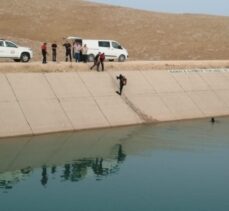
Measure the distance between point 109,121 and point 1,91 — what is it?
23.1 feet

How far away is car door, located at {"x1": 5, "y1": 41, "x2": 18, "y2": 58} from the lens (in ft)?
141

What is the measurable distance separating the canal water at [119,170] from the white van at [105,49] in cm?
1327

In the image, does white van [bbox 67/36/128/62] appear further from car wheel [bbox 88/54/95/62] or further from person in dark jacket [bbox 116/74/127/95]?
person in dark jacket [bbox 116/74/127/95]

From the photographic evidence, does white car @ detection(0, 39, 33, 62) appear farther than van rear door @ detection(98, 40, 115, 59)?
No

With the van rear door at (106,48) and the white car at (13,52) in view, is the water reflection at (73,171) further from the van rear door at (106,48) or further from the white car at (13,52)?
the van rear door at (106,48)

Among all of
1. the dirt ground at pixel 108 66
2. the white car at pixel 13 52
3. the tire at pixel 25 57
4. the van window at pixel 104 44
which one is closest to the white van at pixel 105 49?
the van window at pixel 104 44

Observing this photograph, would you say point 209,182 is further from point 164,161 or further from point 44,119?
point 44,119

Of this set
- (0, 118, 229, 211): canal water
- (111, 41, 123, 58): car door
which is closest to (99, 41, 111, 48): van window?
(111, 41, 123, 58): car door

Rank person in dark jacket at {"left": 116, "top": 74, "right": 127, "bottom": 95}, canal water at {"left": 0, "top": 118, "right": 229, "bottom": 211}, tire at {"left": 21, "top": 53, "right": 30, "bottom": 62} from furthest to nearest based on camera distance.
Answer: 1. tire at {"left": 21, "top": 53, "right": 30, "bottom": 62}
2. person in dark jacket at {"left": 116, "top": 74, "right": 127, "bottom": 95}
3. canal water at {"left": 0, "top": 118, "right": 229, "bottom": 211}

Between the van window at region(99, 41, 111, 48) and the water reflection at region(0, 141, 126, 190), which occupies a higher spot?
the van window at region(99, 41, 111, 48)

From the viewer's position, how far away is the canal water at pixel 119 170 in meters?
20.8

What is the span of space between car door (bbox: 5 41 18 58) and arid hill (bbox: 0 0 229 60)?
734 inches

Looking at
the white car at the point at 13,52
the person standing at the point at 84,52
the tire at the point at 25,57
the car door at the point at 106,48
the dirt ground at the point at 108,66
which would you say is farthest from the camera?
the car door at the point at 106,48

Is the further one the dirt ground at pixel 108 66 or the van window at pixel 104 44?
the van window at pixel 104 44
